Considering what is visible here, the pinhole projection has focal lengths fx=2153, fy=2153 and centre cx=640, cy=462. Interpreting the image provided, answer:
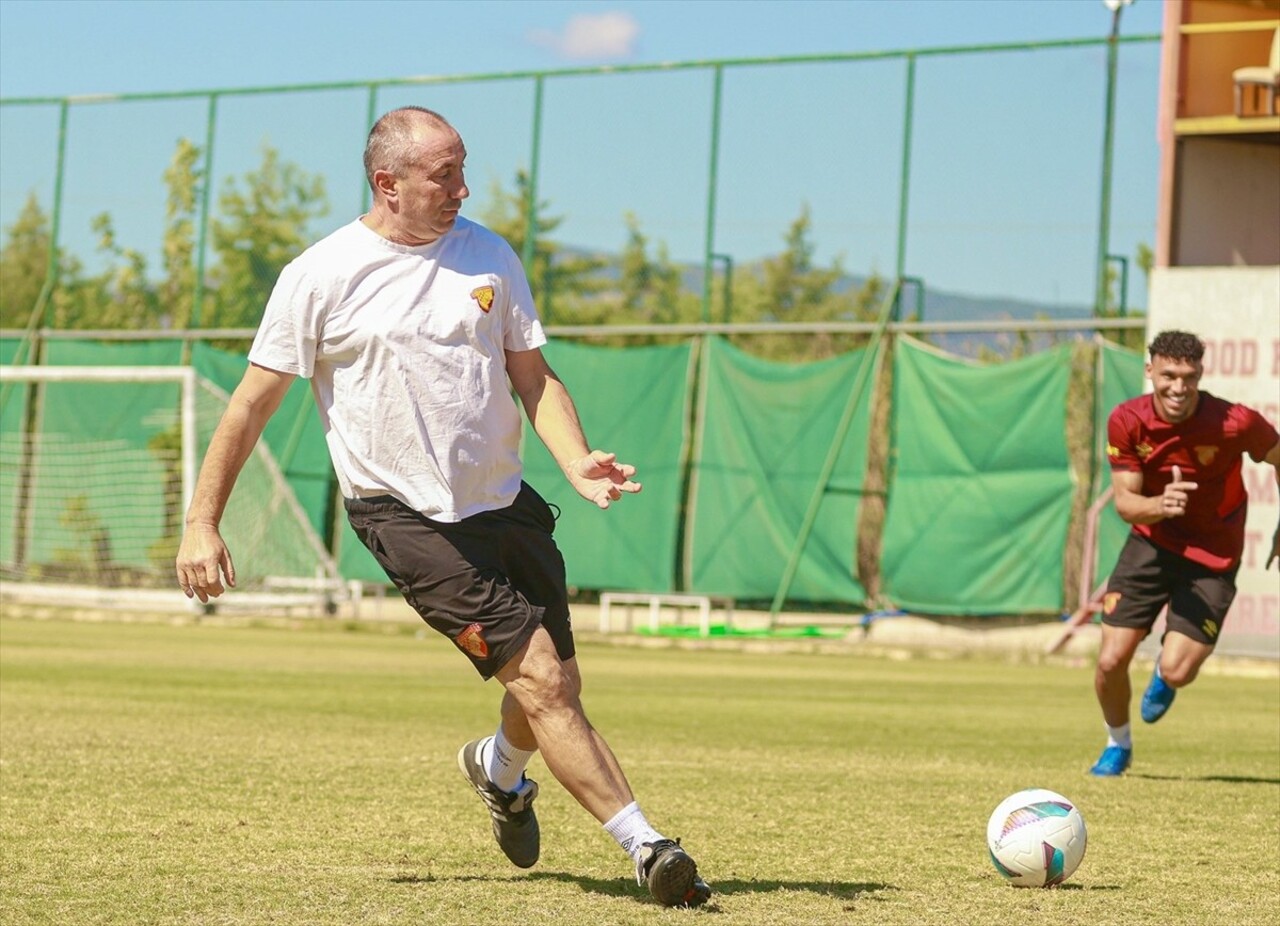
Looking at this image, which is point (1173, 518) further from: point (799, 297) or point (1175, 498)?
point (799, 297)

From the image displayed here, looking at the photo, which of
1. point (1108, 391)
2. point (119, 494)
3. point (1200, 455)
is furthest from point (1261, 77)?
point (119, 494)

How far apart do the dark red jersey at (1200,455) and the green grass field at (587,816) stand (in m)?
1.14

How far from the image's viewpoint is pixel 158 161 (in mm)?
33438

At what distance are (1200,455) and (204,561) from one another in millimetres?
5747

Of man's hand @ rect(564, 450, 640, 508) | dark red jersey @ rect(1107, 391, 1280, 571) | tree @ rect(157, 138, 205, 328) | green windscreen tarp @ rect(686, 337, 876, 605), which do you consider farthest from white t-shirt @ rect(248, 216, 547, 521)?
tree @ rect(157, 138, 205, 328)

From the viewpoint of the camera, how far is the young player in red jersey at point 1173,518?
32.4ft

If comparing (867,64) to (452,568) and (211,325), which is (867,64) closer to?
(211,325)

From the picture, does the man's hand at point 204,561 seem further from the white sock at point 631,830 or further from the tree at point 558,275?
the tree at point 558,275

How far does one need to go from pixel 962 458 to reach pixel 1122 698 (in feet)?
50.3

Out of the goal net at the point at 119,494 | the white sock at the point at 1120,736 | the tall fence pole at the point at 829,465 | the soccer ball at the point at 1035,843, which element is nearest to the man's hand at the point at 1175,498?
the white sock at the point at 1120,736

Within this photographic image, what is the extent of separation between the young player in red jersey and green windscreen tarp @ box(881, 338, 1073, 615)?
14179 millimetres

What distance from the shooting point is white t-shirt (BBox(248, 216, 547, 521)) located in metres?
5.92

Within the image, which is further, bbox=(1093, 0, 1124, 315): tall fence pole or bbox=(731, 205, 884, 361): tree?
bbox=(731, 205, 884, 361): tree

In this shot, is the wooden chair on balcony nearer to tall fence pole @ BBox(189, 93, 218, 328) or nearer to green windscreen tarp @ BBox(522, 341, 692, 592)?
green windscreen tarp @ BBox(522, 341, 692, 592)
